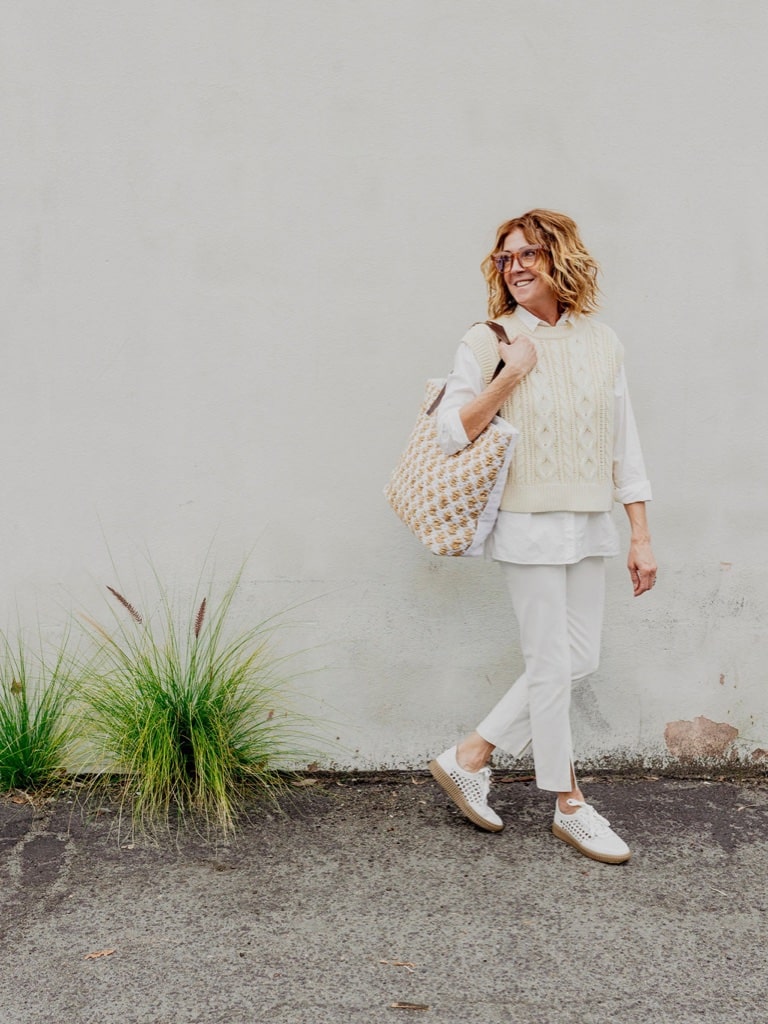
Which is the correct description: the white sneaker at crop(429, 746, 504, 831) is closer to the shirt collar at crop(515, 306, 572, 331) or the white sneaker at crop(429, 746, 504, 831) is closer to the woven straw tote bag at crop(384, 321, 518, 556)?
the woven straw tote bag at crop(384, 321, 518, 556)

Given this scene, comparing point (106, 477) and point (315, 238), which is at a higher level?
point (315, 238)

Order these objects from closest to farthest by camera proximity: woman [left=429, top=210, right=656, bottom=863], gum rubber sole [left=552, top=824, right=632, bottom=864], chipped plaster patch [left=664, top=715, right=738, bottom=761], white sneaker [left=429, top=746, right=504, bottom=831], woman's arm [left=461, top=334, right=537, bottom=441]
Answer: woman's arm [left=461, top=334, right=537, bottom=441]
woman [left=429, top=210, right=656, bottom=863]
gum rubber sole [left=552, top=824, right=632, bottom=864]
white sneaker [left=429, top=746, right=504, bottom=831]
chipped plaster patch [left=664, top=715, right=738, bottom=761]

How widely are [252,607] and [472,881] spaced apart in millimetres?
1300

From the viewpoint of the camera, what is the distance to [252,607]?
3766 millimetres

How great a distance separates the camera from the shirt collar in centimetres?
309

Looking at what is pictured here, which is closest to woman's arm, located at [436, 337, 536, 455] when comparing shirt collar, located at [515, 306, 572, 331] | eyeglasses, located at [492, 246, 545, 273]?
shirt collar, located at [515, 306, 572, 331]

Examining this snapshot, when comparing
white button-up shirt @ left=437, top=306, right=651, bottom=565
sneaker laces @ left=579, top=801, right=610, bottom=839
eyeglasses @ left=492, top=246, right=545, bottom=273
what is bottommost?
sneaker laces @ left=579, top=801, right=610, bottom=839

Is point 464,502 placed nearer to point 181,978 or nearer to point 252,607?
point 252,607

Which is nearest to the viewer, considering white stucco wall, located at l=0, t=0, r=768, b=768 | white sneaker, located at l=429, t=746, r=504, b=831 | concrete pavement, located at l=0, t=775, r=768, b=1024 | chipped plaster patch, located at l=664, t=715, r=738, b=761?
concrete pavement, located at l=0, t=775, r=768, b=1024

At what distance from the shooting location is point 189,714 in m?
3.38

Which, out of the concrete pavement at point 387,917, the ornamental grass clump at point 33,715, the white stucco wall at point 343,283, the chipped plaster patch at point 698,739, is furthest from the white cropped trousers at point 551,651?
the ornamental grass clump at point 33,715

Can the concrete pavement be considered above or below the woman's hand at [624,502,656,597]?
below

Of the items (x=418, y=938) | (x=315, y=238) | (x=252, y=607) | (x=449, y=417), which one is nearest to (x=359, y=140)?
(x=315, y=238)

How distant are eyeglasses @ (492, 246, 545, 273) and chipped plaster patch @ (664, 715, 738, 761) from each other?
1.92 metres
